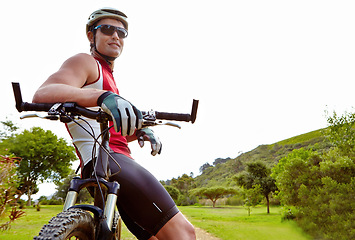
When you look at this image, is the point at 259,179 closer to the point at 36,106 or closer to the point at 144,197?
the point at 144,197

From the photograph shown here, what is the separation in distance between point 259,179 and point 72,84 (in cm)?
1559

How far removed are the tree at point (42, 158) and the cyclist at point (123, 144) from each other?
76.7 feet

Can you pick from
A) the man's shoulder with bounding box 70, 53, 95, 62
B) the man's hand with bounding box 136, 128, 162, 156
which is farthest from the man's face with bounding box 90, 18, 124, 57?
the man's hand with bounding box 136, 128, 162, 156

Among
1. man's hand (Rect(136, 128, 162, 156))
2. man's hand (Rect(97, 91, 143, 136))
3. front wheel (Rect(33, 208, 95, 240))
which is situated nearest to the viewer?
front wheel (Rect(33, 208, 95, 240))

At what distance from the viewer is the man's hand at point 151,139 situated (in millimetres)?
2149

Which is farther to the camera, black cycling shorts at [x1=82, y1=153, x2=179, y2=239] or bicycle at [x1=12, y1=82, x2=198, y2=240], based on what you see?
black cycling shorts at [x1=82, y1=153, x2=179, y2=239]

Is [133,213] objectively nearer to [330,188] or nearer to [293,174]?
[330,188]

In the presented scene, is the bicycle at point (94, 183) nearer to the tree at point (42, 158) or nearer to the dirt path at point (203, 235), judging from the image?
the dirt path at point (203, 235)

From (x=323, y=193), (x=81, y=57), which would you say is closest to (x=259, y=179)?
(x=323, y=193)

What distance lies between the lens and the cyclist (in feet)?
4.61

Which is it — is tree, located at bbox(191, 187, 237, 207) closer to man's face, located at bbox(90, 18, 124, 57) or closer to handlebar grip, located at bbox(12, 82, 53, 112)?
man's face, located at bbox(90, 18, 124, 57)

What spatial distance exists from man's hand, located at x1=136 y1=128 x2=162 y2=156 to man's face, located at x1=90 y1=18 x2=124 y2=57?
2.45ft

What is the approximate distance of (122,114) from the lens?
133cm

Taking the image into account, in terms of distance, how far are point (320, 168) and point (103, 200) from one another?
25.1 feet
